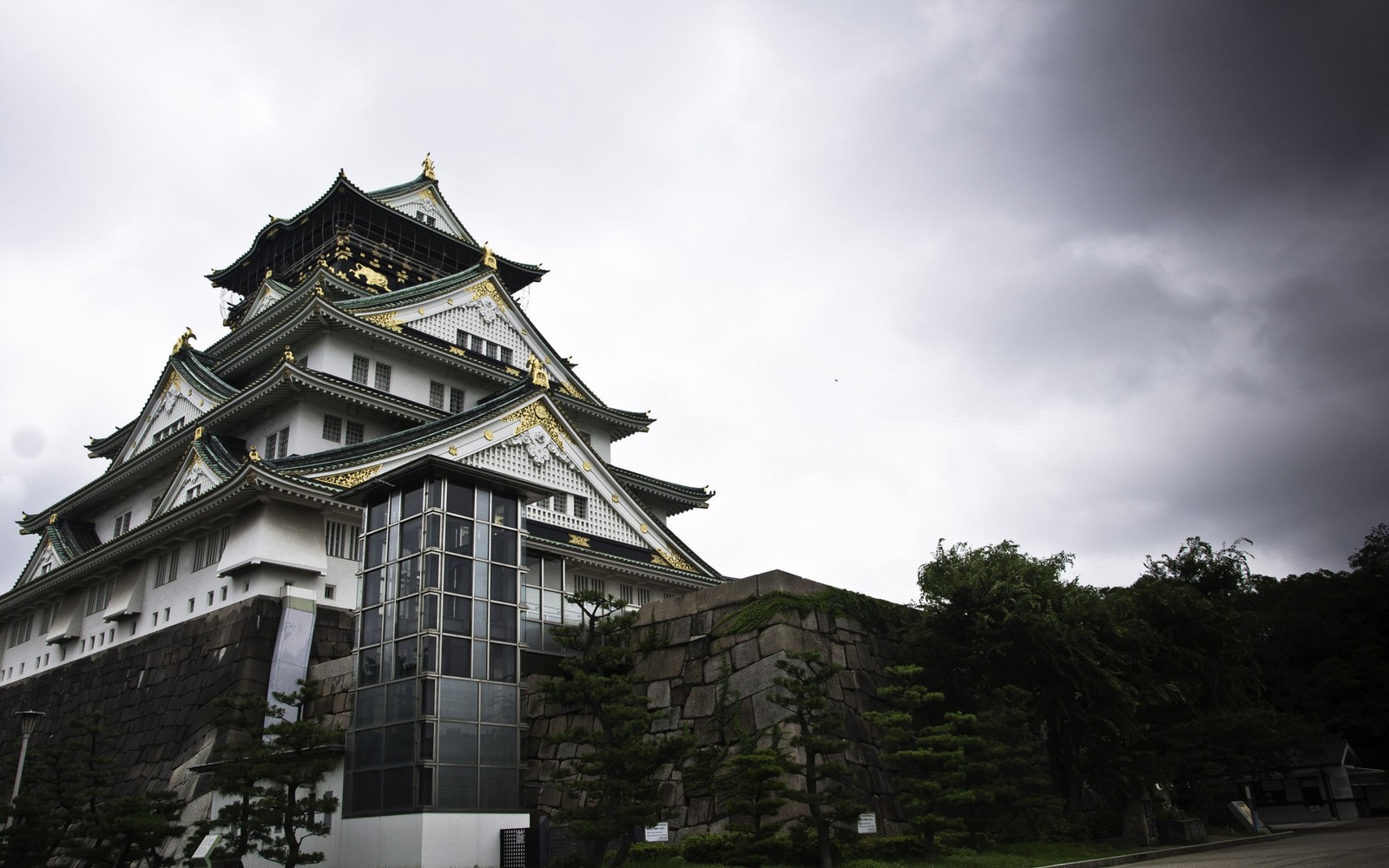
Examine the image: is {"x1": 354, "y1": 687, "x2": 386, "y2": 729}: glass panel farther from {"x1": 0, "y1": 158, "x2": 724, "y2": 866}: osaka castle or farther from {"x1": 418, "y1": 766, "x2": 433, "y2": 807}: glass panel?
{"x1": 418, "y1": 766, "x2": 433, "y2": 807}: glass panel

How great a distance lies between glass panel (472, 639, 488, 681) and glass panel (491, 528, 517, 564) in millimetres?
1839

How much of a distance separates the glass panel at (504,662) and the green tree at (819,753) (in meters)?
5.57

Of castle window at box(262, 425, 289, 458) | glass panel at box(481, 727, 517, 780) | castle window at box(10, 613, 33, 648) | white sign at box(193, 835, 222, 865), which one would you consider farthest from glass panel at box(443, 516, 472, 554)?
castle window at box(10, 613, 33, 648)

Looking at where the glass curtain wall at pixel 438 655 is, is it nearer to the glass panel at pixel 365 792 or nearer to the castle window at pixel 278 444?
the glass panel at pixel 365 792

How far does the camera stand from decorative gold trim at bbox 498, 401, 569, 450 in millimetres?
29141

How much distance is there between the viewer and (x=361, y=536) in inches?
901

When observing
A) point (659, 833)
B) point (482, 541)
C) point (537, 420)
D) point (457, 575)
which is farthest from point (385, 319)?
point (659, 833)

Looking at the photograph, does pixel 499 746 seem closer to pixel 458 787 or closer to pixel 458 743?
pixel 458 743

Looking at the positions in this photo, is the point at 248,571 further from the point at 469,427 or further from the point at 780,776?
the point at 780,776

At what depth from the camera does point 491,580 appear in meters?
19.0

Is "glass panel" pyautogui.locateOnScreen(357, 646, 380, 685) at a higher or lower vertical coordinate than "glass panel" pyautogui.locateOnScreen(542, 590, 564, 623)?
lower

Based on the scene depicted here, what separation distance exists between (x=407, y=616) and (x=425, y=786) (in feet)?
10.6

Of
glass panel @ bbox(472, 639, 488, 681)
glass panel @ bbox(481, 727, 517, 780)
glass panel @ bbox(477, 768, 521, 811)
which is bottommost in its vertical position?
glass panel @ bbox(477, 768, 521, 811)

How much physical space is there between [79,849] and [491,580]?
8.16 meters
